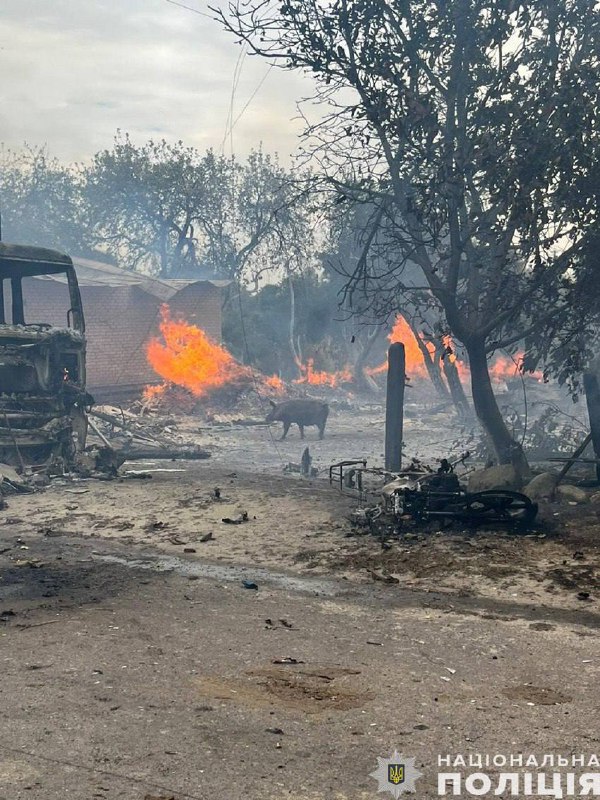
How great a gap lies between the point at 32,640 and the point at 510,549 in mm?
5014

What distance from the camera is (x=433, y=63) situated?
12.4 meters

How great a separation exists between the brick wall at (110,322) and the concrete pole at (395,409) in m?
14.4

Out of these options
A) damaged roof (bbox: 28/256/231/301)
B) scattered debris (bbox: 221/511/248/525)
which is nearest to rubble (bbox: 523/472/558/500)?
scattered debris (bbox: 221/511/248/525)

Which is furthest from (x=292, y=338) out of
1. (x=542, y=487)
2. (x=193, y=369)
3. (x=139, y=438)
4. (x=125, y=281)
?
(x=542, y=487)

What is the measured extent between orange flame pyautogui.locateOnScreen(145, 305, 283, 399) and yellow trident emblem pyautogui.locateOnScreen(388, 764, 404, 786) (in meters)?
24.8

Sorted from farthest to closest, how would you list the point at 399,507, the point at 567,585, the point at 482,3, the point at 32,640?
1. the point at 482,3
2. the point at 399,507
3. the point at 567,585
4. the point at 32,640

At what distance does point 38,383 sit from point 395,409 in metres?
6.44

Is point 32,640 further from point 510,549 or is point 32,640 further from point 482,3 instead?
point 482,3

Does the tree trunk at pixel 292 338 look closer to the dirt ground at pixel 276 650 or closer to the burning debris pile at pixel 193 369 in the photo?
the burning debris pile at pixel 193 369

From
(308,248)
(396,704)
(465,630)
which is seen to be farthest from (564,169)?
(308,248)

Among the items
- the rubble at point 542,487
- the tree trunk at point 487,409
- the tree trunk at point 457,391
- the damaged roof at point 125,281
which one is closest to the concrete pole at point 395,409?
the tree trunk at point 487,409

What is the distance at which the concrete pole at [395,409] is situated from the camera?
14594mm

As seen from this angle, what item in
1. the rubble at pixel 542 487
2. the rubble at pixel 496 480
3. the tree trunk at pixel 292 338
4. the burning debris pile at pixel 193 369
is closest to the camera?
the rubble at pixel 542 487

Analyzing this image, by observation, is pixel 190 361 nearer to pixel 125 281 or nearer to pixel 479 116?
pixel 125 281
